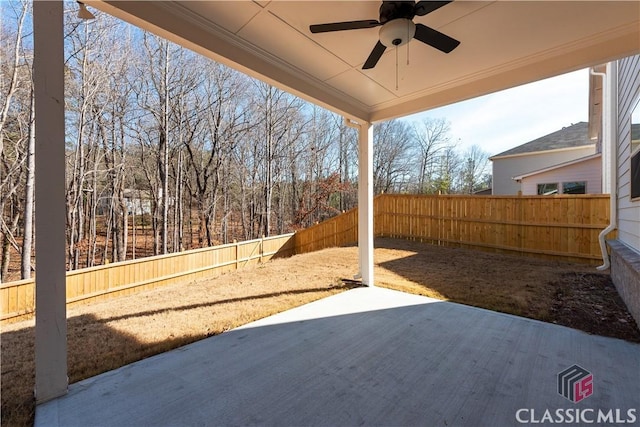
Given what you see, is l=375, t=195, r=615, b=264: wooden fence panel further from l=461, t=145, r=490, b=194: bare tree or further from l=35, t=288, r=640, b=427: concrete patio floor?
l=461, t=145, r=490, b=194: bare tree

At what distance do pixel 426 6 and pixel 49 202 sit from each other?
2679 mm

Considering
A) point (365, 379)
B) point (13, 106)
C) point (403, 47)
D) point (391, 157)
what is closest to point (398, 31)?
point (403, 47)

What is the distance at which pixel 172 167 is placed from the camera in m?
10.4

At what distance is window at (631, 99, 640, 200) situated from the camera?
127 inches

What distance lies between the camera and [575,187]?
353 inches

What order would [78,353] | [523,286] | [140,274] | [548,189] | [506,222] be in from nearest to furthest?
[78,353]
[523,286]
[140,274]
[506,222]
[548,189]

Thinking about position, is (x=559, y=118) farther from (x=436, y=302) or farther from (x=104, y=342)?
(x=104, y=342)

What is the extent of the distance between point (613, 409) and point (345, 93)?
11.6 feet

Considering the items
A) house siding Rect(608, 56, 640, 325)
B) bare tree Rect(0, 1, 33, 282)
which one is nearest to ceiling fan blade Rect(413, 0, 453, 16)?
house siding Rect(608, 56, 640, 325)

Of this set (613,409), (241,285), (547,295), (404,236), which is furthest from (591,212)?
(241,285)

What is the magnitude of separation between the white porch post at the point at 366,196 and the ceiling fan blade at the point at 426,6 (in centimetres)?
220

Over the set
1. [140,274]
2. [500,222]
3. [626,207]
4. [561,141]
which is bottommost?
[140,274]

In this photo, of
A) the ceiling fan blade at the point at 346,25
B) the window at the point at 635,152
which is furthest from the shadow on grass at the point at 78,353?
the window at the point at 635,152

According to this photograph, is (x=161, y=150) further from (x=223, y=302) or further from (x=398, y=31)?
(x=398, y=31)
